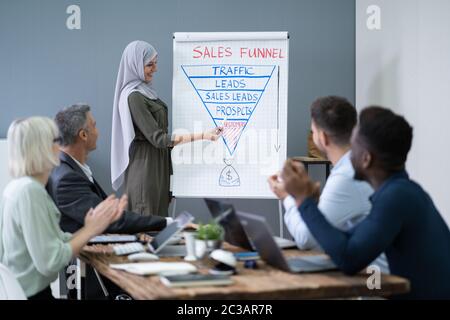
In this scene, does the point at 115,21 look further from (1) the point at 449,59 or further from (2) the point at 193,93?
(1) the point at 449,59

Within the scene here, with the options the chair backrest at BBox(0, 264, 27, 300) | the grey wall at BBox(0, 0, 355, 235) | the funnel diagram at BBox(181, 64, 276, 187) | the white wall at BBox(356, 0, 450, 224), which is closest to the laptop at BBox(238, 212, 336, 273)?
the chair backrest at BBox(0, 264, 27, 300)

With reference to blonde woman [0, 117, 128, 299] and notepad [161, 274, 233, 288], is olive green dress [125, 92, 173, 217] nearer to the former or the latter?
blonde woman [0, 117, 128, 299]

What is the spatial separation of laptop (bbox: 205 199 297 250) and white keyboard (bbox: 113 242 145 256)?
299 mm

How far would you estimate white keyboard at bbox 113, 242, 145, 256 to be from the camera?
2.27 metres

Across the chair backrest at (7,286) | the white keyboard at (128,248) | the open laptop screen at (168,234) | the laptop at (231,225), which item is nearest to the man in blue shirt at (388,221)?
the laptop at (231,225)

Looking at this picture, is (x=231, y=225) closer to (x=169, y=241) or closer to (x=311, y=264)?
(x=169, y=241)

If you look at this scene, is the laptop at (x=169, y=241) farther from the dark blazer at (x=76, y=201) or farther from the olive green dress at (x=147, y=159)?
the olive green dress at (x=147, y=159)

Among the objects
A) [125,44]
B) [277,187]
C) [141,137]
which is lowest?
[277,187]

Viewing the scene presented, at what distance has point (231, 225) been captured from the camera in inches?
90.0

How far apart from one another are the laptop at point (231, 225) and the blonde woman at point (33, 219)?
0.39m

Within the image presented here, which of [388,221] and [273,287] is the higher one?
[388,221]

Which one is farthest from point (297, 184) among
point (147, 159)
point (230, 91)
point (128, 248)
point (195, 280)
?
point (230, 91)

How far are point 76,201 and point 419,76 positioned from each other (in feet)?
7.78

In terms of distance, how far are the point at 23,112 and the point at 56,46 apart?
55 centimetres
